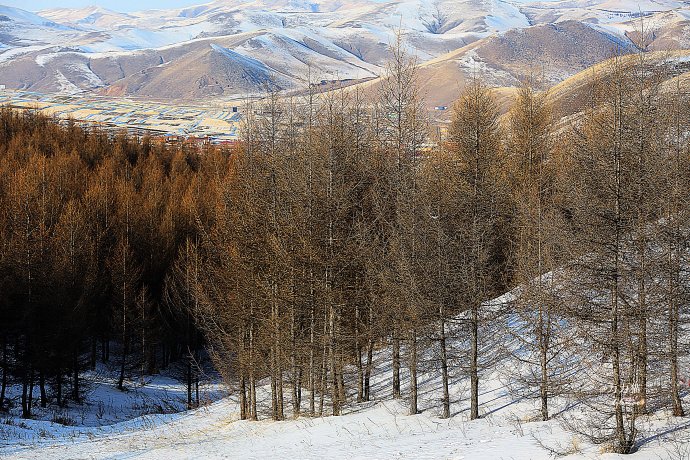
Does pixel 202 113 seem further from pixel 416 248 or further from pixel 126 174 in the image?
pixel 416 248

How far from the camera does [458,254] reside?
1839cm

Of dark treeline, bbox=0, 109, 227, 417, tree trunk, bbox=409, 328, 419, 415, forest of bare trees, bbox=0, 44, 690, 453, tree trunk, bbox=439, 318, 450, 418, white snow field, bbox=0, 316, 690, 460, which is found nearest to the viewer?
forest of bare trees, bbox=0, 44, 690, 453

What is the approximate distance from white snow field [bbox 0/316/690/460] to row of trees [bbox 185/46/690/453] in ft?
1.87

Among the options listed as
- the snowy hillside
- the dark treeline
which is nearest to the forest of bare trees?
A: the dark treeline

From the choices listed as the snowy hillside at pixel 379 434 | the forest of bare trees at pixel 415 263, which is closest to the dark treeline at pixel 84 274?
the forest of bare trees at pixel 415 263

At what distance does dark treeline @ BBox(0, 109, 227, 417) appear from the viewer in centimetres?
2894

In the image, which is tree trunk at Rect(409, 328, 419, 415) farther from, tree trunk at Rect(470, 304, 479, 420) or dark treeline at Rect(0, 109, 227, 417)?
dark treeline at Rect(0, 109, 227, 417)

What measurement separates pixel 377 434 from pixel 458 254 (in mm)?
5466

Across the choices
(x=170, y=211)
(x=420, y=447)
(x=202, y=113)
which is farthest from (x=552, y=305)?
(x=202, y=113)

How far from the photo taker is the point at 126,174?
64.1 m

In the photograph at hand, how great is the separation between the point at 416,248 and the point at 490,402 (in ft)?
16.9

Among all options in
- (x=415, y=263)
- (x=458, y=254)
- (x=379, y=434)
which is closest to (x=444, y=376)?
(x=379, y=434)

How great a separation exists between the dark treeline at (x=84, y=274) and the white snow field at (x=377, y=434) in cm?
410

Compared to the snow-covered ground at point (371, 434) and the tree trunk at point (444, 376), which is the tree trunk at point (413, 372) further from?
the tree trunk at point (444, 376)
